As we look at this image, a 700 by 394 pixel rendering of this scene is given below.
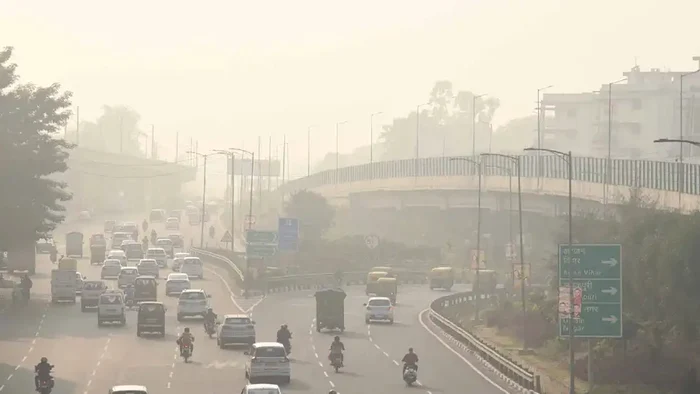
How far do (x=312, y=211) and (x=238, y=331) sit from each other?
93.3 meters

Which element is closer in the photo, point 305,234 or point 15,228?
point 15,228

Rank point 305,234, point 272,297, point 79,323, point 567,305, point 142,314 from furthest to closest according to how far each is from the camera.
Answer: point 305,234, point 272,297, point 79,323, point 142,314, point 567,305

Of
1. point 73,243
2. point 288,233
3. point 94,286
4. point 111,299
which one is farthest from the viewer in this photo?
point 73,243

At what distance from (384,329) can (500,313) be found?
11.3 metres

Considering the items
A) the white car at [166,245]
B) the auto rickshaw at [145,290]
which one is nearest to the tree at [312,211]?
the white car at [166,245]

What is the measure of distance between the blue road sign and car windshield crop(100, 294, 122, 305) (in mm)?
40215

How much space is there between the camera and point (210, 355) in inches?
2442

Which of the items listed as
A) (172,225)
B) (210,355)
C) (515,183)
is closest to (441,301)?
(210,355)

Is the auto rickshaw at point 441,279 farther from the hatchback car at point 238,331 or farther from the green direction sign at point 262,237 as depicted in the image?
the hatchback car at point 238,331

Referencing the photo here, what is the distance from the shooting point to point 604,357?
6109 centimetres

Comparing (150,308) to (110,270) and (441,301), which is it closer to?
(441,301)

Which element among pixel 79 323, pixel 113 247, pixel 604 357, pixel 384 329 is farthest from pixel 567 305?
pixel 113 247

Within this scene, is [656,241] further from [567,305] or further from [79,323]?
[79,323]

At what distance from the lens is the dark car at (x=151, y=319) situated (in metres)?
70.2
